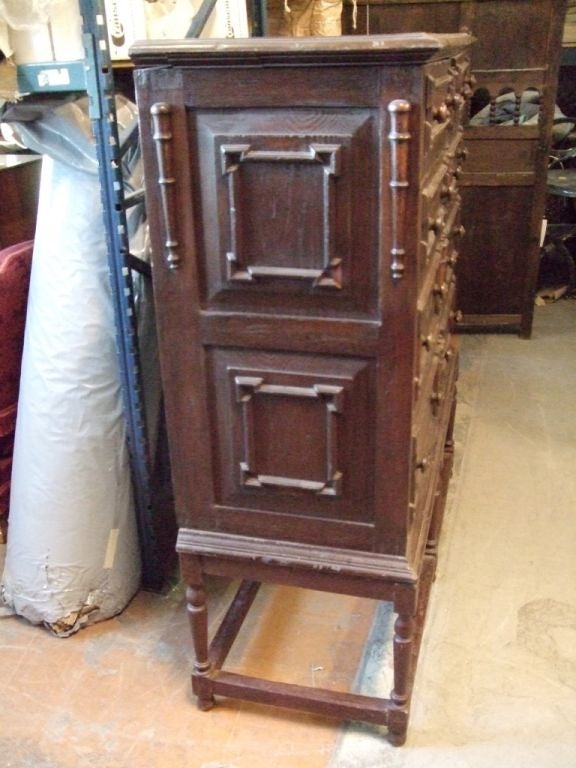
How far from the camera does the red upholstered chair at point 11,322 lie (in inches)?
72.8

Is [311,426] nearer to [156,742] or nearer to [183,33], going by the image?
[156,742]

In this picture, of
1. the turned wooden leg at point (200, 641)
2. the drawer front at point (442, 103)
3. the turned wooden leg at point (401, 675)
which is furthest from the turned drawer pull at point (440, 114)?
the turned wooden leg at point (200, 641)

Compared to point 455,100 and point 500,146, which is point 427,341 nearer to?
point 455,100

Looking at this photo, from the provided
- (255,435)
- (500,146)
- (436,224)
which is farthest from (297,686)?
(500,146)

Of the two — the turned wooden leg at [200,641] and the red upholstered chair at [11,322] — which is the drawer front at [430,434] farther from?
the red upholstered chair at [11,322]

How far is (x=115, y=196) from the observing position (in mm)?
1584

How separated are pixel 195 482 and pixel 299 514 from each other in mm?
206

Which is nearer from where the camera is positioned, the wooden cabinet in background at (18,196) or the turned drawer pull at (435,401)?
the turned drawer pull at (435,401)

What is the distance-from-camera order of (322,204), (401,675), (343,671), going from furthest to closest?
(343,671), (401,675), (322,204)

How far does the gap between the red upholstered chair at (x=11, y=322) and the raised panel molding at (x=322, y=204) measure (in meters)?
0.82

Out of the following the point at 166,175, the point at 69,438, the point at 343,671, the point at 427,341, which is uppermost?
the point at 166,175

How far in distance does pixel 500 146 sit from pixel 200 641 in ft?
8.33

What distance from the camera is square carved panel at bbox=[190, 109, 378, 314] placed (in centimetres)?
114

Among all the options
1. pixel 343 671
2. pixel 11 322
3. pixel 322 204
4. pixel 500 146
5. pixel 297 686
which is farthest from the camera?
pixel 500 146
